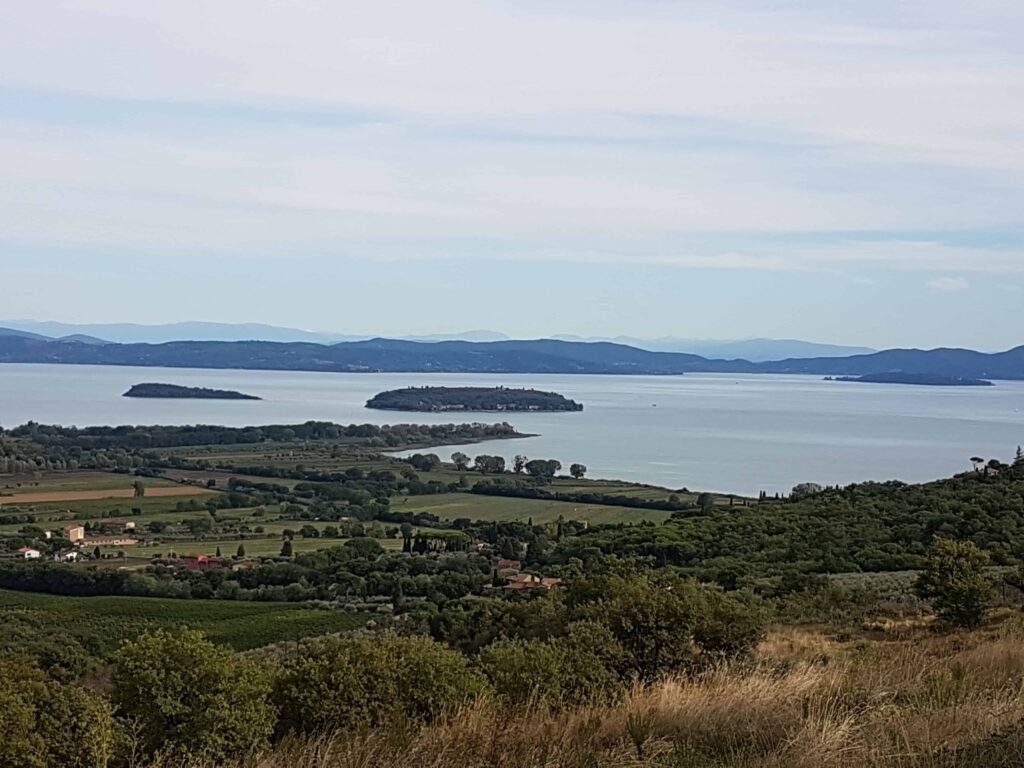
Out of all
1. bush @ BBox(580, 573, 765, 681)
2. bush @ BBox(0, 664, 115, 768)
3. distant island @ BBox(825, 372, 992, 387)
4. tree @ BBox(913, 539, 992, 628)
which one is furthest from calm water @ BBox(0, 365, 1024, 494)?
bush @ BBox(0, 664, 115, 768)

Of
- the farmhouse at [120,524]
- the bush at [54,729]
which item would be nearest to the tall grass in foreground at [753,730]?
the bush at [54,729]

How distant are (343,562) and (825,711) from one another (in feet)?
80.3

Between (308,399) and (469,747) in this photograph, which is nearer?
(469,747)

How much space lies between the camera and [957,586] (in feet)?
36.3

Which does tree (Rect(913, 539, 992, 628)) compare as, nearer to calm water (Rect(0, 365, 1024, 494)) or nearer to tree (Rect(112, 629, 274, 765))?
tree (Rect(112, 629, 274, 765))

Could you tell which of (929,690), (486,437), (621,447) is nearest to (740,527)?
(929,690)

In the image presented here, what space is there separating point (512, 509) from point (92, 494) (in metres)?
17.7

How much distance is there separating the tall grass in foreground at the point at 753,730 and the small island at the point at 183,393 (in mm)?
103699

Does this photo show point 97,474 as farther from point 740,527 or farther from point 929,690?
point 929,690

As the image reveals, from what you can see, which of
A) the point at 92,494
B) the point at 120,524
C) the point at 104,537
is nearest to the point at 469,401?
the point at 92,494

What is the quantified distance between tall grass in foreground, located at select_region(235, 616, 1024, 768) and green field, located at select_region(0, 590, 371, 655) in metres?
14.8

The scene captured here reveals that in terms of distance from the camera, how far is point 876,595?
46.8 ft

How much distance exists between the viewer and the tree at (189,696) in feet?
18.6

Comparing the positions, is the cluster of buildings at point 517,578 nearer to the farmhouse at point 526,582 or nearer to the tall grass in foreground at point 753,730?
the farmhouse at point 526,582
